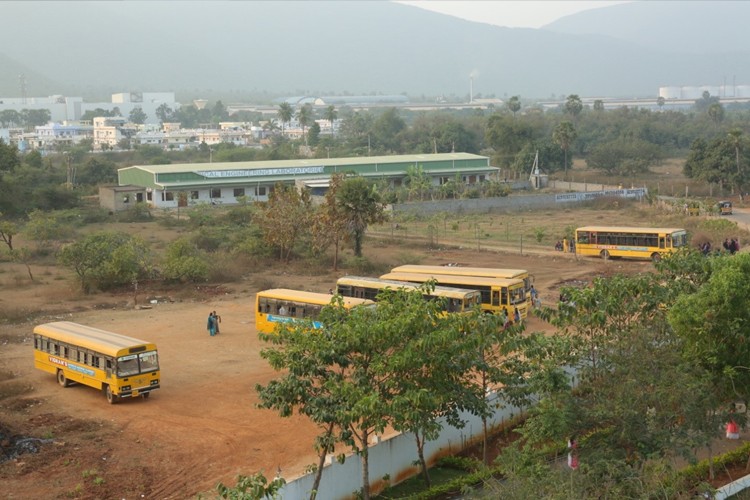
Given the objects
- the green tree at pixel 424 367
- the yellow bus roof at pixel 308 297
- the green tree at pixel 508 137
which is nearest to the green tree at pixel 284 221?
the yellow bus roof at pixel 308 297

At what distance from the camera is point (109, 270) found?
33969 millimetres

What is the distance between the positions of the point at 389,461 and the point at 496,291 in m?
12.5

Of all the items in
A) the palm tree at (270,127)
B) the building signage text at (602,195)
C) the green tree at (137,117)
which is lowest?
the building signage text at (602,195)

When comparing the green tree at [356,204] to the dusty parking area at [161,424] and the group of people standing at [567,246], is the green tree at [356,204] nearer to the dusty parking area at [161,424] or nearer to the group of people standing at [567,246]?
the group of people standing at [567,246]

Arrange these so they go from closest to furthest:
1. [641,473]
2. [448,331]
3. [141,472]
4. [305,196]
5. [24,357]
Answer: [641,473] < [448,331] < [141,472] < [24,357] < [305,196]

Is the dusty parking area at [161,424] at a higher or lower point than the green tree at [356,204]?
lower

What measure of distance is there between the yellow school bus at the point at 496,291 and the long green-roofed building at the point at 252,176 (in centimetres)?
3580

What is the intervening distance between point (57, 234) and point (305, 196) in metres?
12.4

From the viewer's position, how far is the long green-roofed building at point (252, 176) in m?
64.6

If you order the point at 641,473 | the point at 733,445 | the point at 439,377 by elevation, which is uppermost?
the point at 439,377

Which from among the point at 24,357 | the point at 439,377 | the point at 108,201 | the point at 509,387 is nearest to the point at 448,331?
the point at 439,377

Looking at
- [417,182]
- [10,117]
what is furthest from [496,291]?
[10,117]

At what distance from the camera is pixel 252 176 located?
67438mm

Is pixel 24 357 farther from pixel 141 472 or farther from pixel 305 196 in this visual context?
pixel 305 196
